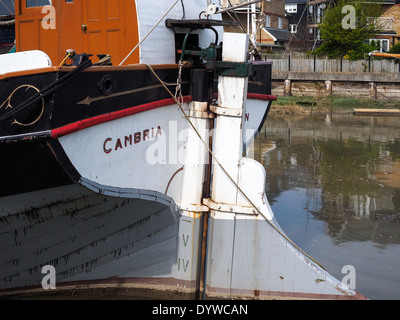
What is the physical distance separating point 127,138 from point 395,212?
7272 mm

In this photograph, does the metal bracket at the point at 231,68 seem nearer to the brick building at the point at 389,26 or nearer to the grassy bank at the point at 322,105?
the grassy bank at the point at 322,105

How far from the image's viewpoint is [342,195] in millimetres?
12594

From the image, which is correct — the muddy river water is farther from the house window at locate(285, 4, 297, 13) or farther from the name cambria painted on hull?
the house window at locate(285, 4, 297, 13)

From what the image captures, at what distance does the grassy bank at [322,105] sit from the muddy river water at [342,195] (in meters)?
4.77

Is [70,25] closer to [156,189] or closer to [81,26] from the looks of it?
[81,26]

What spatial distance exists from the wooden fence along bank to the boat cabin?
23759mm

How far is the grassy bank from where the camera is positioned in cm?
2698

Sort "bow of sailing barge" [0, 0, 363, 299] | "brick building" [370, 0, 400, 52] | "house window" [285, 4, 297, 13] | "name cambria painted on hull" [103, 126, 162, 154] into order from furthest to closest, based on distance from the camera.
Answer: "house window" [285, 4, 297, 13] → "brick building" [370, 0, 400, 52] → "bow of sailing barge" [0, 0, 363, 299] → "name cambria painted on hull" [103, 126, 162, 154]

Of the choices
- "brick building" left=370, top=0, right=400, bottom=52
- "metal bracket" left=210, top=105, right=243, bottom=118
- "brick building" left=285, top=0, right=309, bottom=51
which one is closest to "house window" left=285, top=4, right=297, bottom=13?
"brick building" left=285, top=0, right=309, bottom=51

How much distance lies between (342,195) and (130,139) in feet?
24.7

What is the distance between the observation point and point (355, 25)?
116ft

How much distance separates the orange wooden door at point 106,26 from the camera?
7.09 m

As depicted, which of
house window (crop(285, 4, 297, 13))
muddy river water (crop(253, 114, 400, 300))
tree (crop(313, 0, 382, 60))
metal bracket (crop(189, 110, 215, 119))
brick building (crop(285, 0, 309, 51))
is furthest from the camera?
house window (crop(285, 4, 297, 13))

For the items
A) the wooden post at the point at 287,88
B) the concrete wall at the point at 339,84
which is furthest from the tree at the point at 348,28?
the wooden post at the point at 287,88
